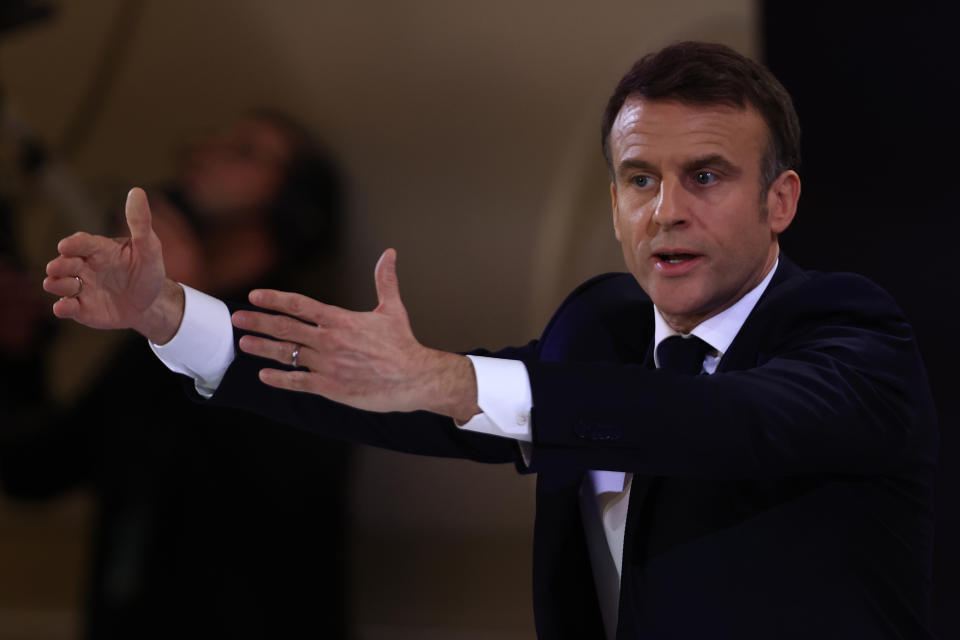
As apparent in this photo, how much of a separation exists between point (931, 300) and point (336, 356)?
1382 mm

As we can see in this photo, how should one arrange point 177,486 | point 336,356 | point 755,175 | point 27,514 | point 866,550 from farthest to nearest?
point 27,514, point 177,486, point 755,175, point 866,550, point 336,356

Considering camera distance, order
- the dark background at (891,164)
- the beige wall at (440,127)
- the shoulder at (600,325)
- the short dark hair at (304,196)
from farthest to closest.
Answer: the short dark hair at (304,196), the beige wall at (440,127), the dark background at (891,164), the shoulder at (600,325)

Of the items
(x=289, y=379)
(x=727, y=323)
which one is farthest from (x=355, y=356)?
(x=727, y=323)

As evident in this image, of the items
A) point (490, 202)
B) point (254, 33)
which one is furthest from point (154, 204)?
point (490, 202)

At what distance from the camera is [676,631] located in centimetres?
102

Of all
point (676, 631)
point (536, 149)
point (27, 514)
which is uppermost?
point (536, 149)

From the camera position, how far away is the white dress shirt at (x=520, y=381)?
2.83ft

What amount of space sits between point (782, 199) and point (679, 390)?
1.35 ft

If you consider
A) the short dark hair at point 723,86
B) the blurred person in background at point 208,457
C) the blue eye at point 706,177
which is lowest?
the blurred person in background at point 208,457

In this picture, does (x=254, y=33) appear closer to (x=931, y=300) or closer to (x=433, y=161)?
(x=433, y=161)

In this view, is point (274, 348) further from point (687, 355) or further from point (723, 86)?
point (723, 86)

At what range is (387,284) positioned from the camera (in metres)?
0.87

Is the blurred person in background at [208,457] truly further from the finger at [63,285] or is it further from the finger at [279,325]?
the finger at [279,325]

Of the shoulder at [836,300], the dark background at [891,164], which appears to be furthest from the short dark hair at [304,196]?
the shoulder at [836,300]
